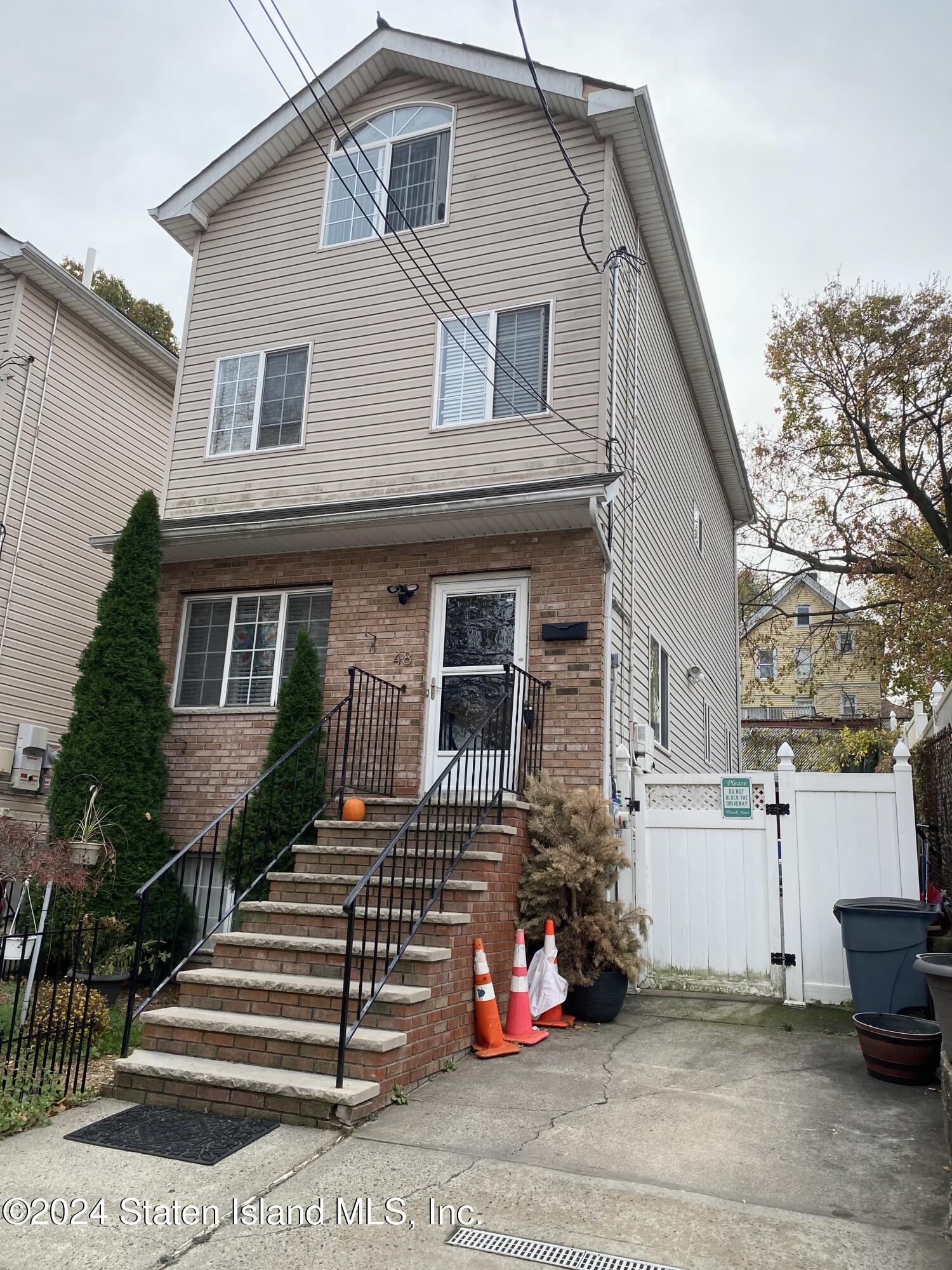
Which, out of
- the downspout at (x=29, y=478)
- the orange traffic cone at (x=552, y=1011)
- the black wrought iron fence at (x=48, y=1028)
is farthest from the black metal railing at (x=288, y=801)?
the downspout at (x=29, y=478)

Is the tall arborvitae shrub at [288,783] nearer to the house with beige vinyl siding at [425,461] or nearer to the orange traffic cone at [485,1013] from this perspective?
the house with beige vinyl siding at [425,461]

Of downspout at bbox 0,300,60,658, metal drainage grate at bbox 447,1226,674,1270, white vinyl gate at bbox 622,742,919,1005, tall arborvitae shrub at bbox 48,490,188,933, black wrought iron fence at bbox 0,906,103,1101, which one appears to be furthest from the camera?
downspout at bbox 0,300,60,658

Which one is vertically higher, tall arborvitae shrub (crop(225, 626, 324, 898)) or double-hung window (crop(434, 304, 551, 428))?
double-hung window (crop(434, 304, 551, 428))

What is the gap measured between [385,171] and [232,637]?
18.2 feet

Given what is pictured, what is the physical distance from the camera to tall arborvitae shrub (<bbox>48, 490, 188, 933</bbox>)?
855 cm

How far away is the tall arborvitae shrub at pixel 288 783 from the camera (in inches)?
322

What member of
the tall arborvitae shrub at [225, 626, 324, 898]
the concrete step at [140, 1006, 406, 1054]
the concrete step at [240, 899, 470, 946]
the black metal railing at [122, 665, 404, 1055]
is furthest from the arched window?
the concrete step at [140, 1006, 406, 1054]

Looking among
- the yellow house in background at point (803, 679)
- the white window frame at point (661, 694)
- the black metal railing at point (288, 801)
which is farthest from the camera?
the yellow house in background at point (803, 679)

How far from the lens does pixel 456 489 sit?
29.6 ft

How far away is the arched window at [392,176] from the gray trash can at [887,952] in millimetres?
8072

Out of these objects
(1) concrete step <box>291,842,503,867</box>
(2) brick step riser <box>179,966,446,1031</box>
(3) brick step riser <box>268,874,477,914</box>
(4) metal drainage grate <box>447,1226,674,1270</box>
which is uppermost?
(1) concrete step <box>291,842,503,867</box>

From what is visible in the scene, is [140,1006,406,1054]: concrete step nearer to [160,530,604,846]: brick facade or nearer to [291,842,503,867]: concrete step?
[291,842,503,867]: concrete step

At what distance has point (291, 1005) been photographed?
546 cm

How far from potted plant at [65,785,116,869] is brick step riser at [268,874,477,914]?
2.03 metres
